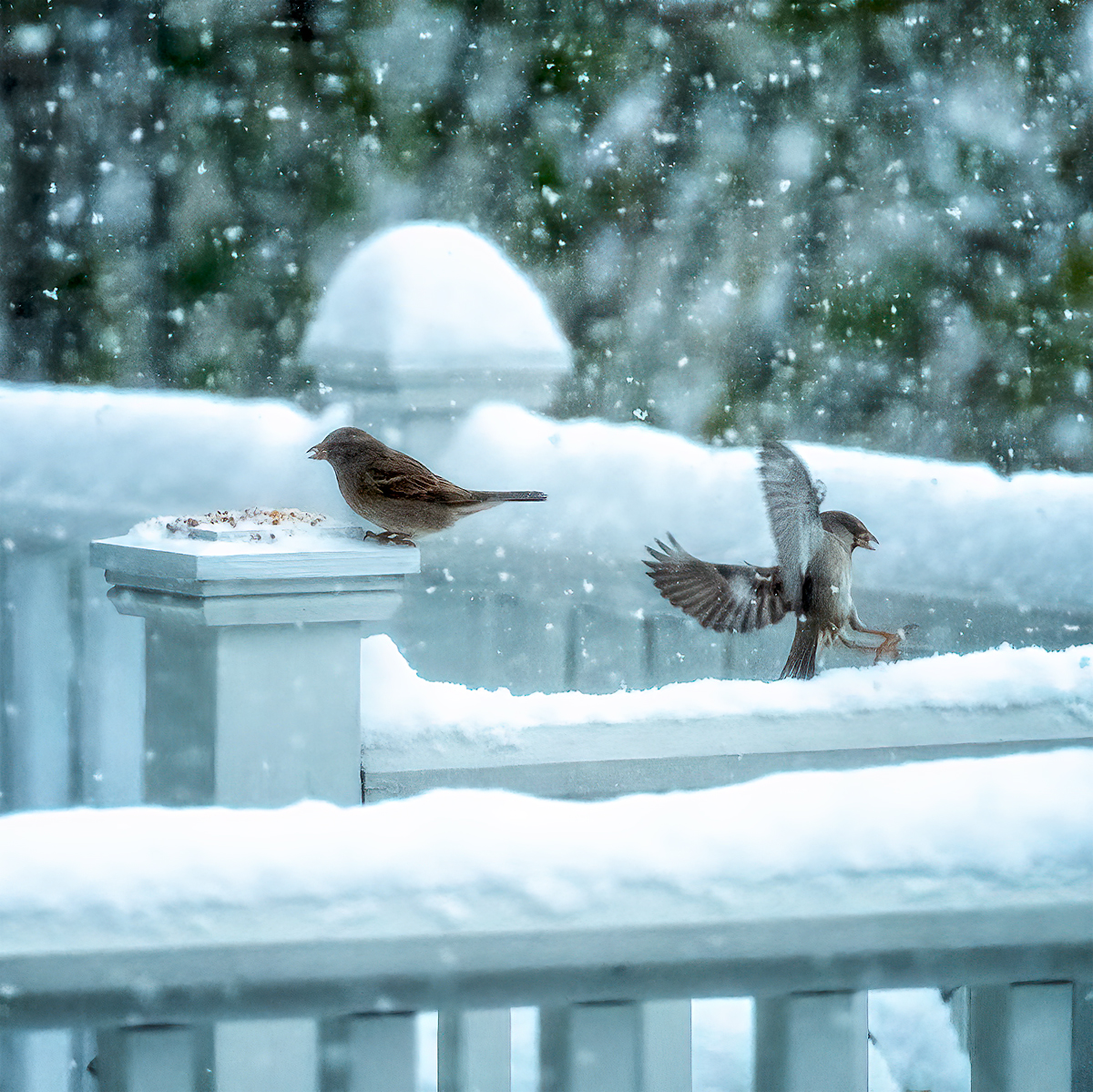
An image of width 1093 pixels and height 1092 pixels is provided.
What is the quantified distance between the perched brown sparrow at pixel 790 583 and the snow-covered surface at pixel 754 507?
0.23 metres

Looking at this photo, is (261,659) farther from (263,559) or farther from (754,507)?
(754,507)

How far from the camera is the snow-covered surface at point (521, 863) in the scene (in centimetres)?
61

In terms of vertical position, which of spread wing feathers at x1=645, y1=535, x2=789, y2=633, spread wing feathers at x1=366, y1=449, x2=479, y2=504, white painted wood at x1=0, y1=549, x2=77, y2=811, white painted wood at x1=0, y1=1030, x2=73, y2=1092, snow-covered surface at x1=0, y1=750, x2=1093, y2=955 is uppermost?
spread wing feathers at x1=366, y1=449, x2=479, y2=504

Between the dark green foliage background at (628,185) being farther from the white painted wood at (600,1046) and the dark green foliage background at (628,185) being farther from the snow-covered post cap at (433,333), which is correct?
the white painted wood at (600,1046)

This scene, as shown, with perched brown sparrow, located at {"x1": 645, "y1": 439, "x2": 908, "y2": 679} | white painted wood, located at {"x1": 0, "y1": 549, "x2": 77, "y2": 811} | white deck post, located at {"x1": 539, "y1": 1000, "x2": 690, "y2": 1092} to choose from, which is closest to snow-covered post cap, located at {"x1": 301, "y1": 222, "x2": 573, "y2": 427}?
white painted wood, located at {"x1": 0, "y1": 549, "x2": 77, "y2": 811}

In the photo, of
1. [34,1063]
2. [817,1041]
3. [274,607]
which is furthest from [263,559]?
[34,1063]

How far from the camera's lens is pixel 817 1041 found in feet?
2.19

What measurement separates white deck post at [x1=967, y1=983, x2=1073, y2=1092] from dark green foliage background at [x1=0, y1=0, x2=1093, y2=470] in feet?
15.6

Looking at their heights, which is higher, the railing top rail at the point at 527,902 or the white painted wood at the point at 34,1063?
the railing top rail at the point at 527,902

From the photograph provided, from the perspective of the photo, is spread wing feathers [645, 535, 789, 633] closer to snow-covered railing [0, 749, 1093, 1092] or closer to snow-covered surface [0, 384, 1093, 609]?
snow-covered surface [0, 384, 1093, 609]

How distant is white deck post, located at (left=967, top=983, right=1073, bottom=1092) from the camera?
68 cm

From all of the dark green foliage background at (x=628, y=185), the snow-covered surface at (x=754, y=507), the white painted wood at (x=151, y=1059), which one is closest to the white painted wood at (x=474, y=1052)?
the white painted wood at (x=151, y=1059)

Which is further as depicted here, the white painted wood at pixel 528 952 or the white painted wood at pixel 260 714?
the white painted wood at pixel 260 714

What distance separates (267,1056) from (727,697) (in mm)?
659
